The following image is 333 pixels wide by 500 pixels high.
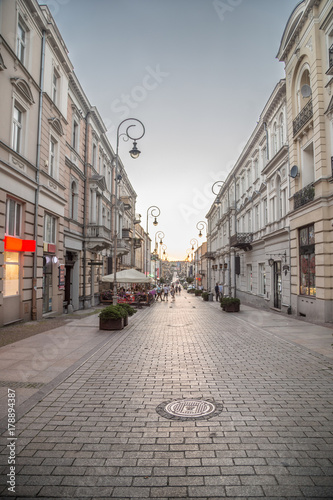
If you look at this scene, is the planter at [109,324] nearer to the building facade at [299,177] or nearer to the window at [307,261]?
the building facade at [299,177]

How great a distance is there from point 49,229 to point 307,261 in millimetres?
13138

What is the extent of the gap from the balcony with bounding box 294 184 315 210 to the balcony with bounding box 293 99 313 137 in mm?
3206

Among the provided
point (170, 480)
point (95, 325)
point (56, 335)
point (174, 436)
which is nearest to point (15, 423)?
point (174, 436)

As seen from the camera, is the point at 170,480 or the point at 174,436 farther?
the point at 174,436

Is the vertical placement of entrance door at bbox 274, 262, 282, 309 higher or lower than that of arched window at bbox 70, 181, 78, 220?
lower

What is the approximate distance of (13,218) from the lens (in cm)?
1340

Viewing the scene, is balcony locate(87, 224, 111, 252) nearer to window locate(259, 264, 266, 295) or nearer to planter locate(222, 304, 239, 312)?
planter locate(222, 304, 239, 312)

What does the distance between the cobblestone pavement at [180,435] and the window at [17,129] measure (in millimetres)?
10069

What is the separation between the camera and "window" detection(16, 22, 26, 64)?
13.7 meters

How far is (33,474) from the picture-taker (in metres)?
3.24

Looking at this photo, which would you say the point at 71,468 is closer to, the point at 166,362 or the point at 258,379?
the point at 258,379

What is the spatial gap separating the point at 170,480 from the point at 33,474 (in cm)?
132


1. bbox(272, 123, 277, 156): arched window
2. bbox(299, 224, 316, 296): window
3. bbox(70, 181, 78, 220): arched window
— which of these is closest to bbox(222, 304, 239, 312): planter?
bbox(299, 224, 316, 296): window

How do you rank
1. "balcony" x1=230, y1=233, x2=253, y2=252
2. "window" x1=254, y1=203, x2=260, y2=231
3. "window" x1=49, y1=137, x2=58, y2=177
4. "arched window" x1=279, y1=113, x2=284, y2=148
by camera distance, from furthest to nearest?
1. "balcony" x1=230, y1=233, x2=253, y2=252
2. "window" x1=254, y1=203, x2=260, y2=231
3. "arched window" x1=279, y1=113, x2=284, y2=148
4. "window" x1=49, y1=137, x2=58, y2=177
